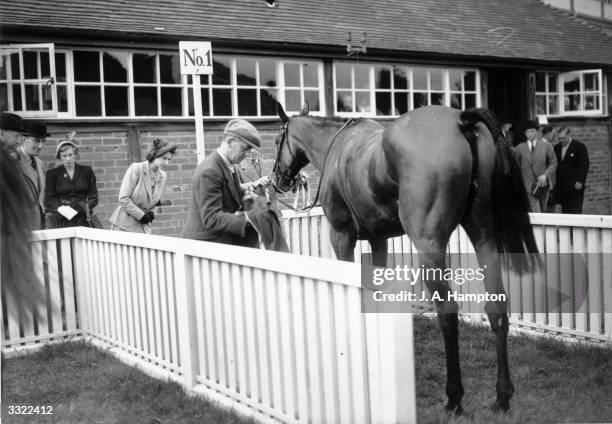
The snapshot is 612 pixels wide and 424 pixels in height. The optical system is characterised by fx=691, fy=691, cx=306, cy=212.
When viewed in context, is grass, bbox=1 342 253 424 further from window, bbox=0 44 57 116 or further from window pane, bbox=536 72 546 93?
window pane, bbox=536 72 546 93

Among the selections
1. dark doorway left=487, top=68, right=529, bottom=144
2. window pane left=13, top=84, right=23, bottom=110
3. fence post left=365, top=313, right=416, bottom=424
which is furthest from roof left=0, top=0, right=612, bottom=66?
fence post left=365, top=313, right=416, bottom=424

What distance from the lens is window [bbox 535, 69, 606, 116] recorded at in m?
17.4

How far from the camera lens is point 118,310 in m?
A: 5.88

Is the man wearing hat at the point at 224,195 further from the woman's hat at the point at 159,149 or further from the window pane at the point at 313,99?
the window pane at the point at 313,99

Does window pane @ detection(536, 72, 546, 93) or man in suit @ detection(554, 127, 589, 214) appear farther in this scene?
window pane @ detection(536, 72, 546, 93)

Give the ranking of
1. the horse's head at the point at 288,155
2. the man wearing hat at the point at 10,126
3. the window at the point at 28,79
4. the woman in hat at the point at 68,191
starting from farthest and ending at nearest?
the window at the point at 28,79
the woman in hat at the point at 68,191
the horse's head at the point at 288,155
the man wearing hat at the point at 10,126

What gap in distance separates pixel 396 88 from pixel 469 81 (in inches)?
95.4

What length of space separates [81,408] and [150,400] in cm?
45

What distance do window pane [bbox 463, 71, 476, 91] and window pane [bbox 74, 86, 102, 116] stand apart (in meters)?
8.56

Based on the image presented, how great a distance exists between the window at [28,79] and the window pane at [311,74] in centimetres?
480

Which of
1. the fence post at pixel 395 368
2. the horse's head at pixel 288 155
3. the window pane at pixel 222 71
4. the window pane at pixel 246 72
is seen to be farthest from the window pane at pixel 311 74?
the fence post at pixel 395 368

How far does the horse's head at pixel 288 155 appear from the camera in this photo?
6328 mm

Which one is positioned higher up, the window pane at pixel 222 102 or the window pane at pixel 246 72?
the window pane at pixel 246 72

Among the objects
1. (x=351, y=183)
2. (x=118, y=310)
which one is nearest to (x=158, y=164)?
(x=118, y=310)
